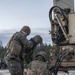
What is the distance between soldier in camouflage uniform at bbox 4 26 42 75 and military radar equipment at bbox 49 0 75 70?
1001mm

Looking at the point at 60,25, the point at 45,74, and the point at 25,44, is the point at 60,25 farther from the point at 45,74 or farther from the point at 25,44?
the point at 45,74

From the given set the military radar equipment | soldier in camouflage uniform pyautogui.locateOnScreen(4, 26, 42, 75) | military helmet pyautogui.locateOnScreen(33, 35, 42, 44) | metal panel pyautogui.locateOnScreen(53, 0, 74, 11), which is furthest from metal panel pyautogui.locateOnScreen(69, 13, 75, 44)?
military helmet pyautogui.locateOnScreen(33, 35, 42, 44)

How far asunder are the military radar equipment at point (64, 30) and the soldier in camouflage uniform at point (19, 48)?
1.00m

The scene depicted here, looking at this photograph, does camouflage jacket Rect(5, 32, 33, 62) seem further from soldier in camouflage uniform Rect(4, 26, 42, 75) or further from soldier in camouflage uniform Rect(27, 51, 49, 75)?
soldier in camouflage uniform Rect(27, 51, 49, 75)

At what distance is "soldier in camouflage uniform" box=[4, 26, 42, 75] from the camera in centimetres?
815

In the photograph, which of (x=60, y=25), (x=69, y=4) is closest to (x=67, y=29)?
(x=60, y=25)

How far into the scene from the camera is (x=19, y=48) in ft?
27.0

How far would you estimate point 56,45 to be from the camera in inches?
396

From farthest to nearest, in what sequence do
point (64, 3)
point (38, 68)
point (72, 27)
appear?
point (64, 3) → point (72, 27) → point (38, 68)

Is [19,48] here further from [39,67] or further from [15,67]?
[39,67]

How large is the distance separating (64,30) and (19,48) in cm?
173

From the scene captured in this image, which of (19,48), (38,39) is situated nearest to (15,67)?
(19,48)

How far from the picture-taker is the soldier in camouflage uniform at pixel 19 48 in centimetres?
815

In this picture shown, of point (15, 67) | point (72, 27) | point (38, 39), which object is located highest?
point (72, 27)
